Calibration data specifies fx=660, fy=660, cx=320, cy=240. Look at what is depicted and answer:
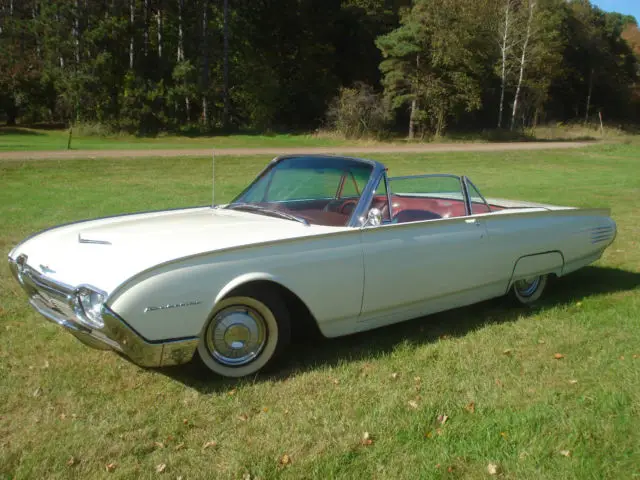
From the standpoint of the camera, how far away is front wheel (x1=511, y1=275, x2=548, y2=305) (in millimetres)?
5535

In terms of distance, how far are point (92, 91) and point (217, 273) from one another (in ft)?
126

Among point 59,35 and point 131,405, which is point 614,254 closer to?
point 131,405

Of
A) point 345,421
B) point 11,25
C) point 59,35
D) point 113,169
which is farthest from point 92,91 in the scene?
point 345,421

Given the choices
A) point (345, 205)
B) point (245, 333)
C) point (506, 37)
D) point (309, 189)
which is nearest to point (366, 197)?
point (345, 205)

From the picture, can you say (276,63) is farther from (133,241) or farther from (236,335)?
(236,335)

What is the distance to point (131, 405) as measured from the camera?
3.57 metres

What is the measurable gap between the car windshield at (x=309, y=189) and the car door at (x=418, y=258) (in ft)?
1.10

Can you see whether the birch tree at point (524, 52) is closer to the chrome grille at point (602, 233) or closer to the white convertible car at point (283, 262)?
the chrome grille at point (602, 233)

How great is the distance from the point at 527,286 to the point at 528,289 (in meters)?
0.04

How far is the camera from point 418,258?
4.50m

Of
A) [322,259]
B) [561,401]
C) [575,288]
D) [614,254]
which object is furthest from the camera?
[614,254]

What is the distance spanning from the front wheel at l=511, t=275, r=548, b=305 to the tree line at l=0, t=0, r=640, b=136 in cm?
3156

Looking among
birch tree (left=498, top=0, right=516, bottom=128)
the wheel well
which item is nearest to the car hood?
the wheel well

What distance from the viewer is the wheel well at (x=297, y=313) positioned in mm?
3960
